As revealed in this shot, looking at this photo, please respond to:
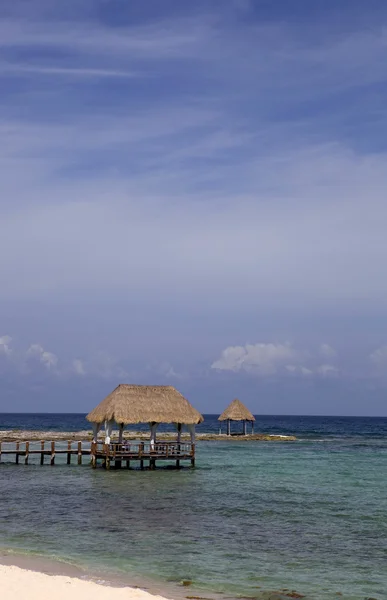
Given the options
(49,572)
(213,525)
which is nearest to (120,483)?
(213,525)

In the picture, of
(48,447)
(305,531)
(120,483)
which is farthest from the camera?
(48,447)

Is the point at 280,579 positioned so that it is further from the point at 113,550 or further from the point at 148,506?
the point at 148,506

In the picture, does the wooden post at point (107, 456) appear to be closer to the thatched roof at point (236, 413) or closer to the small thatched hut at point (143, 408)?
the small thatched hut at point (143, 408)

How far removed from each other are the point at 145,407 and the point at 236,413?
3187 centimetres

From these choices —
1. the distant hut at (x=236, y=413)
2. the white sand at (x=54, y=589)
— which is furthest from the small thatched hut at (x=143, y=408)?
the distant hut at (x=236, y=413)

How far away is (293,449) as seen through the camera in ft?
196

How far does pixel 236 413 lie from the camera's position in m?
69.6

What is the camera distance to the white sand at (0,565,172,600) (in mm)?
13438

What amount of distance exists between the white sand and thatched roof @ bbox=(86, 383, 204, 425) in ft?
74.1

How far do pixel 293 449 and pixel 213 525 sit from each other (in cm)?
3769

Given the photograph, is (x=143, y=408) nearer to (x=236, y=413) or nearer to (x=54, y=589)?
(x=54, y=589)

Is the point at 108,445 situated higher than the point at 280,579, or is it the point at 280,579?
the point at 108,445

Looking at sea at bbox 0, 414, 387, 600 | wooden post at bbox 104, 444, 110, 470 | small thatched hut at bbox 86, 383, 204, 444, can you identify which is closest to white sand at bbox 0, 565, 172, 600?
sea at bbox 0, 414, 387, 600

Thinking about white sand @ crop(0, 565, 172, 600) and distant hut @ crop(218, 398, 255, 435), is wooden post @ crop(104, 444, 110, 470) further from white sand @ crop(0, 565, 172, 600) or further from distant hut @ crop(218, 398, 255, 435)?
distant hut @ crop(218, 398, 255, 435)
